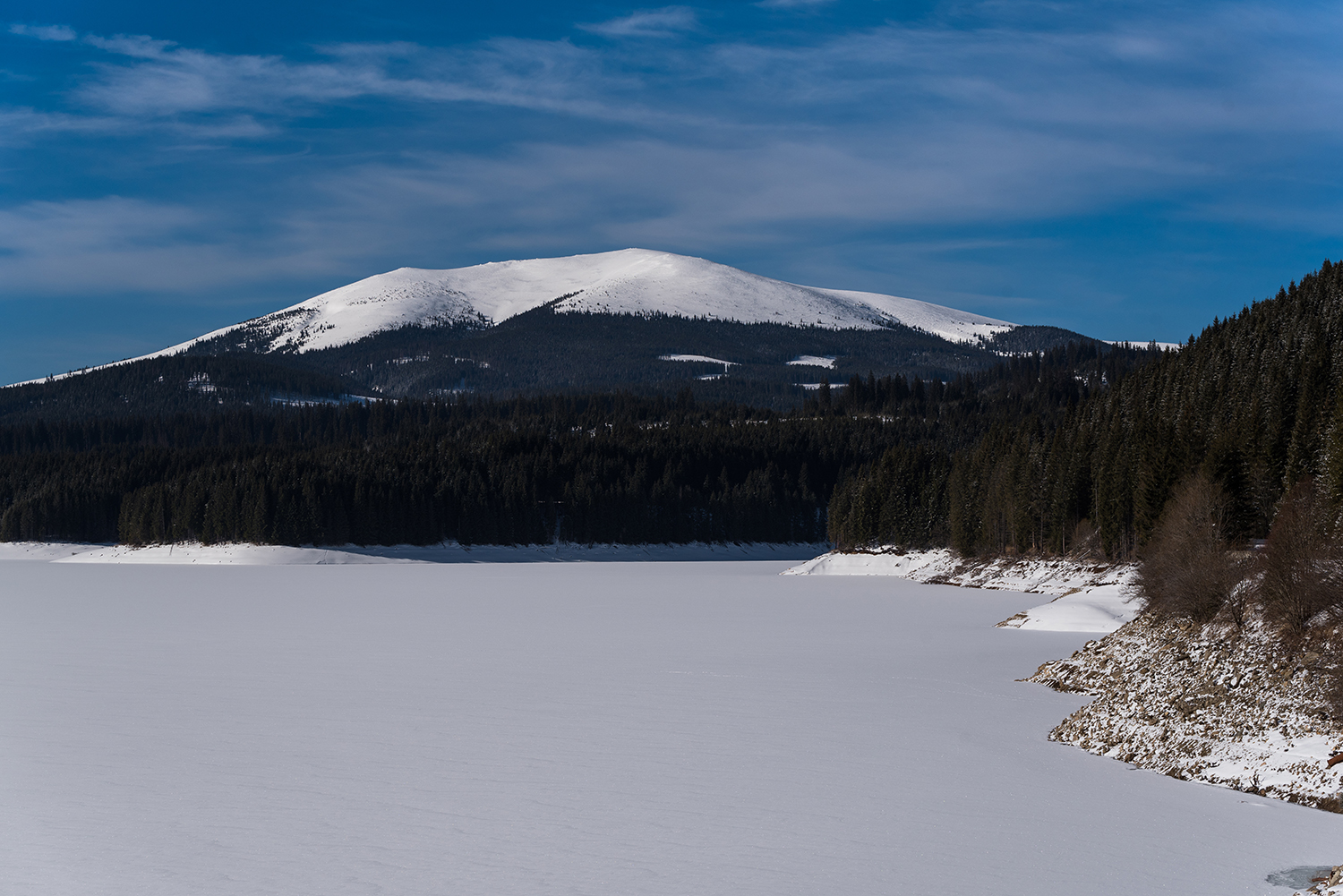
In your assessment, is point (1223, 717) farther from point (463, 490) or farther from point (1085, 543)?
point (463, 490)

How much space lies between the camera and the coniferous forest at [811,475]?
66750mm

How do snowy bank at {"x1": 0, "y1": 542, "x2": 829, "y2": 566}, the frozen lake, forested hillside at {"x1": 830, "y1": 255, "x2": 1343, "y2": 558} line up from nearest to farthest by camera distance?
the frozen lake
forested hillside at {"x1": 830, "y1": 255, "x2": 1343, "y2": 558}
snowy bank at {"x1": 0, "y1": 542, "x2": 829, "y2": 566}

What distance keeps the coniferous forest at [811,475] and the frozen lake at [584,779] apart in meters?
31.3

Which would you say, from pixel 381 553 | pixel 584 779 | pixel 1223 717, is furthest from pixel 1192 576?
pixel 381 553

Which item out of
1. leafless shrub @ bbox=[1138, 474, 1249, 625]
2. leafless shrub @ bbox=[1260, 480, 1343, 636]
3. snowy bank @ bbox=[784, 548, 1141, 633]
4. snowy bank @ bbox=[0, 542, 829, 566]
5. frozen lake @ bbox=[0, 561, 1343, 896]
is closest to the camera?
frozen lake @ bbox=[0, 561, 1343, 896]

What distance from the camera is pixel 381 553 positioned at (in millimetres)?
130125

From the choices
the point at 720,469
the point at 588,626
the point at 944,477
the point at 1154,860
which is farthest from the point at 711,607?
the point at 720,469

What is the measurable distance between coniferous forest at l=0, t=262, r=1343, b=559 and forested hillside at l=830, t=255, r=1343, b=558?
175 millimetres

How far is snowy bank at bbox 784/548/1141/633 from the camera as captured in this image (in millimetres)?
43906

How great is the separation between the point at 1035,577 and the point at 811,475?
10118cm

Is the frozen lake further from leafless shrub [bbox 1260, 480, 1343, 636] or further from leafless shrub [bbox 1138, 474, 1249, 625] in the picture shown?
leafless shrub [bbox 1260, 480, 1343, 636]

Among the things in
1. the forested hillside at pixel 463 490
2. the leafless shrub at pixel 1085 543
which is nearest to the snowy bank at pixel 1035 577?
the leafless shrub at pixel 1085 543

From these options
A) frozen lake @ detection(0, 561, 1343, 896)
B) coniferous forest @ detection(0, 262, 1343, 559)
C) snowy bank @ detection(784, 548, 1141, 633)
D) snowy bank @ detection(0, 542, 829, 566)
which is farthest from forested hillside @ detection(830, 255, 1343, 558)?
snowy bank @ detection(0, 542, 829, 566)

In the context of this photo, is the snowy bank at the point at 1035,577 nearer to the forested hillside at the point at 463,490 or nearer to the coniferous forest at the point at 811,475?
the coniferous forest at the point at 811,475
